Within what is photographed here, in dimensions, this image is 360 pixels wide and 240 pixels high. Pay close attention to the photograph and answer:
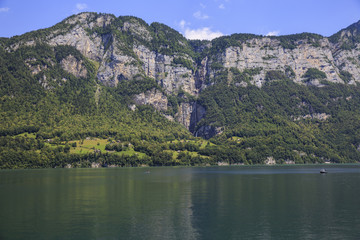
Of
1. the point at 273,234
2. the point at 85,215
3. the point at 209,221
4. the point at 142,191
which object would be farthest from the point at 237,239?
the point at 142,191

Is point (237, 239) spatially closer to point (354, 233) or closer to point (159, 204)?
point (354, 233)

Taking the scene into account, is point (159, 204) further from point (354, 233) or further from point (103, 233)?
point (354, 233)

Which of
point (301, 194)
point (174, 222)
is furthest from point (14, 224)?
point (301, 194)

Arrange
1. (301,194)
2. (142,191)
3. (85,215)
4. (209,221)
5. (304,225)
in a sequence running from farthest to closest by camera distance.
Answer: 1. (142,191)
2. (301,194)
3. (85,215)
4. (209,221)
5. (304,225)

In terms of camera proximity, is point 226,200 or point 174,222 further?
point 226,200

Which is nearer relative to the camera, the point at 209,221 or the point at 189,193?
the point at 209,221

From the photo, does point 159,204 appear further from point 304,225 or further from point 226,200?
point 304,225

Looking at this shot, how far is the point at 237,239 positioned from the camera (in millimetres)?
47469

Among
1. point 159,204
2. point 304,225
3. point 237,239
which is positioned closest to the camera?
point 237,239

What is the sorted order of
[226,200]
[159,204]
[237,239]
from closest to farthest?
[237,239] → [159,204] → [226,200]

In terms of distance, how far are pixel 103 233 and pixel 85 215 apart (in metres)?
13.9

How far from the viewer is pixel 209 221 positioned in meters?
58.4

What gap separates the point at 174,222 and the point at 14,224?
2585cm

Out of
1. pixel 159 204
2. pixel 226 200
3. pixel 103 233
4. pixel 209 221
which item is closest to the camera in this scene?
pixel 103 233
